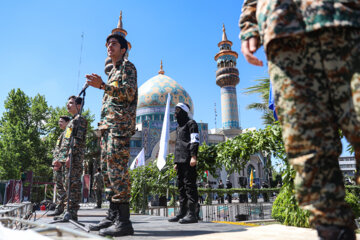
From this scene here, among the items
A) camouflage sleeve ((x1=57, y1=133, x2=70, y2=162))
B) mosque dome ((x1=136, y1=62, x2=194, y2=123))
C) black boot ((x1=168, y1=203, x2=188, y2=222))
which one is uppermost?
mosque dome ((x1=136, y1=62, x2=194, y2=123))

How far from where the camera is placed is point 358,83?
3.67ft

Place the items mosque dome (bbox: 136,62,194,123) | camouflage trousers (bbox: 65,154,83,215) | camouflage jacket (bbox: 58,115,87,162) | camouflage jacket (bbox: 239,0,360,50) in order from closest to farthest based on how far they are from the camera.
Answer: camouflage jacket (bbox: 239,0,360,50), camouflage trousers (bbox: 65,154,83,215), camouflage jacket (bbox: 58,115,87,162), mosque dome (bbox: 136,62,194,123)

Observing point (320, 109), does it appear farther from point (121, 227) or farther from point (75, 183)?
point (75, 183)

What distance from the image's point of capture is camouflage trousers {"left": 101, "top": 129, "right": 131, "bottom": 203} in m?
2.73

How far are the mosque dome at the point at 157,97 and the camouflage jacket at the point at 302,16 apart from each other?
106 feet

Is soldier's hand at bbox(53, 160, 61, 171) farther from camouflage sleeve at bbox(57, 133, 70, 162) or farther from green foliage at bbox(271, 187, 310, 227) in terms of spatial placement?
green foliage at bbox(271, 187, 310, 227)

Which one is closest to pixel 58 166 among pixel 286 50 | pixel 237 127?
pixel 286 50

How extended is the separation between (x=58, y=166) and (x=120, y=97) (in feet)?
8.69

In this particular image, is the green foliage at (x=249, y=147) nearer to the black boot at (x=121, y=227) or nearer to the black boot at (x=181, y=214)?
the black boot at (x=181, y=214)

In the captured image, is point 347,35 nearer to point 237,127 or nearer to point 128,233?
point 128,233

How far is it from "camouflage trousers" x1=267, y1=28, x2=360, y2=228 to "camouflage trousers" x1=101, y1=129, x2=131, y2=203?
6.40 feet

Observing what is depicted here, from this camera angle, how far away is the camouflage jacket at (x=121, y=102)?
2.87m

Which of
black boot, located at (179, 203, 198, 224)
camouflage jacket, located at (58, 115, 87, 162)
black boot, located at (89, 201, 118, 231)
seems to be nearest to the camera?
black boot, located at (89, 201, 118, 231)

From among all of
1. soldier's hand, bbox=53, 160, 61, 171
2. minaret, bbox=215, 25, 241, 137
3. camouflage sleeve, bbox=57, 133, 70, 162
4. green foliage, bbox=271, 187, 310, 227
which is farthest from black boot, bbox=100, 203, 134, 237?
minaret, bbox=215, 25, 241, 137
